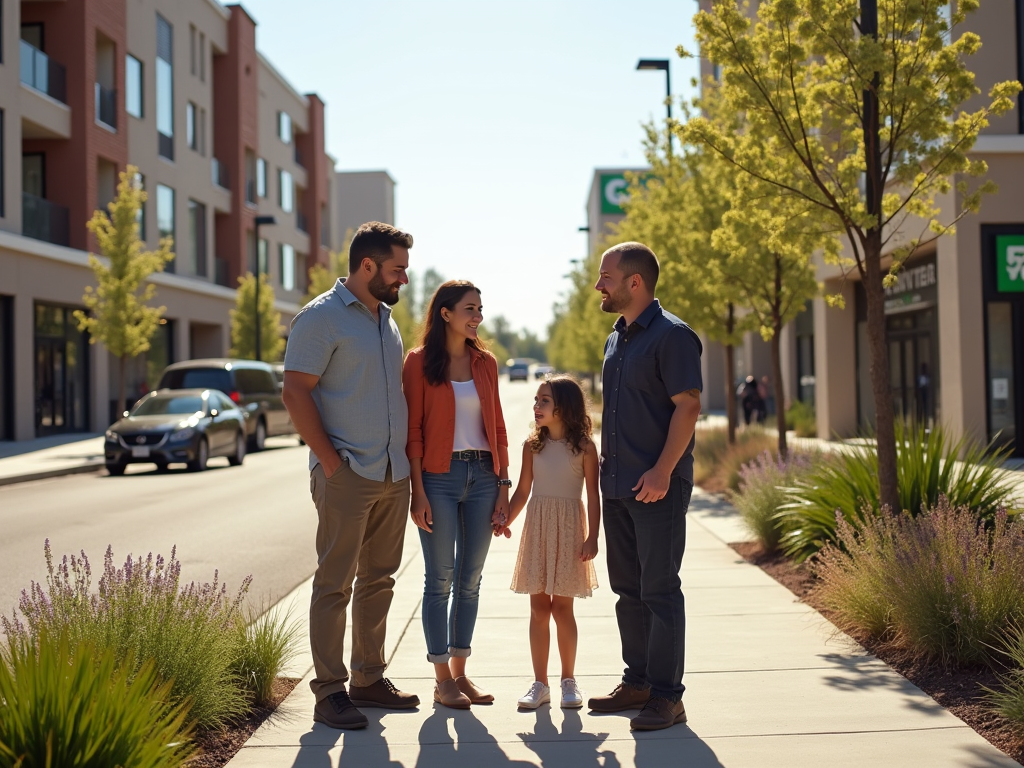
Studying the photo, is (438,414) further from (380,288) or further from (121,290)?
(121,290)

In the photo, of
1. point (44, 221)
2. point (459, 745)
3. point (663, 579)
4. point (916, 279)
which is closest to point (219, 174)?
point (44, 221)

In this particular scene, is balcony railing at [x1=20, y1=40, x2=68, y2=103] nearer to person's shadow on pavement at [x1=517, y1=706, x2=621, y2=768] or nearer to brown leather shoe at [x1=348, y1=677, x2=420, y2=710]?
brown leather shoe at [x1=348, y1=677, x2=420, y2=710]

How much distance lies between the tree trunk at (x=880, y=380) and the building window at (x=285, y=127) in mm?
48771

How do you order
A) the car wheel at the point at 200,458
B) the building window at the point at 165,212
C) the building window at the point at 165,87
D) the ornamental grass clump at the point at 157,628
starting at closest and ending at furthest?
the ornamental grass clump at the point at 157,628 → the car wheel at the point at 200,458 → the building window at the point at 165,212 → the building window at the point at 165,87

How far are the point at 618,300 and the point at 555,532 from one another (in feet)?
3.82

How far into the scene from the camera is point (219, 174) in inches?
1732

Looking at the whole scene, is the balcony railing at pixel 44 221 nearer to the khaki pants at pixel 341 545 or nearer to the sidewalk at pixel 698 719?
the sidewalk at pixel 698 719

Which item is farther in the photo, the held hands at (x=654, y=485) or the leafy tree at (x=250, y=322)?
the leafy tree at (x=250, y=322)

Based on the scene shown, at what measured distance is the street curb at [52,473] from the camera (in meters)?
18.0

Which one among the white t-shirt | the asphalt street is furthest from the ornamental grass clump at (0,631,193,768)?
the asphalt street

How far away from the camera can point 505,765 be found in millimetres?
4289

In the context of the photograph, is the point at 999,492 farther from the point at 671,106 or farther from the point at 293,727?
the point at 671,106

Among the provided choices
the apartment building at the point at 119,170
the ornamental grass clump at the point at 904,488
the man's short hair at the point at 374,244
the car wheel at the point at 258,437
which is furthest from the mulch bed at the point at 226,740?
the apartment building at the point at 119,170

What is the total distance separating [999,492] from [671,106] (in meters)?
12.8
